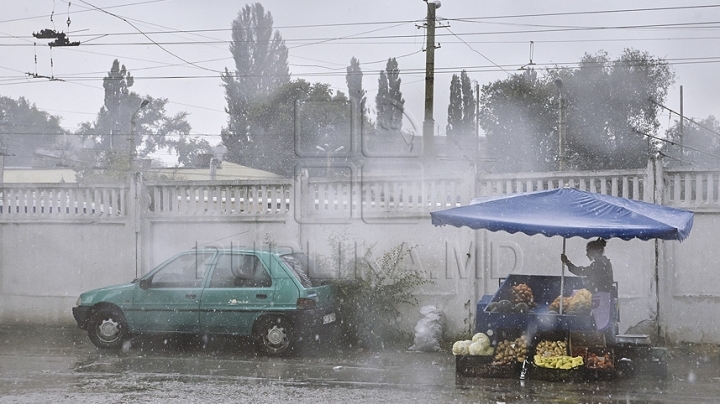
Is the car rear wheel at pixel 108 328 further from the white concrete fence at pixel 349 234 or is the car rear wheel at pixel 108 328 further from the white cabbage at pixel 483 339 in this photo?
the white cabbage at pixel 483 339

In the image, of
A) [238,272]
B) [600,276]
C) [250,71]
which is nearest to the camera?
[600,276]

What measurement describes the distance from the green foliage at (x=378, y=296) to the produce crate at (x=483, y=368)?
7.80 feet

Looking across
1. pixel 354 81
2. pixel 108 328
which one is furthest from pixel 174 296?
pixel 354 81

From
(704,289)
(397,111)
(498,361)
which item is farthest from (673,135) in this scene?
(498,361)

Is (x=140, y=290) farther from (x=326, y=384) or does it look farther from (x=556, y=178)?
(x=556, y=178)

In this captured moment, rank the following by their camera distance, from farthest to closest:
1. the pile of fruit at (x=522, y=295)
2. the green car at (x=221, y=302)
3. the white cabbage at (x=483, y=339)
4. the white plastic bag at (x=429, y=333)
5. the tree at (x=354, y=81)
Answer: the tree at (x=354, y=81)
the white plastic bag at (x=429, y=333)
the green car at (x=221, y=302)
the pile of fruit at (x=522, y=295)
the white cabbage at (x=483, y=339)

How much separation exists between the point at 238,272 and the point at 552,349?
4443mm

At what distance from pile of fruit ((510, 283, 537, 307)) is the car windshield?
2.84 m

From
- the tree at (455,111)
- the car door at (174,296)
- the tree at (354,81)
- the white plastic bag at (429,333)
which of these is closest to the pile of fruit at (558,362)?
the white plastic bag at (429,333)

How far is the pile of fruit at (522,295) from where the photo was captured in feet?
29.9

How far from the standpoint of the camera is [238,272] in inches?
405

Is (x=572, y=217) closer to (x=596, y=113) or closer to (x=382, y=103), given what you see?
(x=596, y=113)

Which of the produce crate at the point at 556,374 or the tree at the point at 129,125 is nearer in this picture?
the produce crate at the point at 556,374

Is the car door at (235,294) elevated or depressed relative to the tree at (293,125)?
depressed
